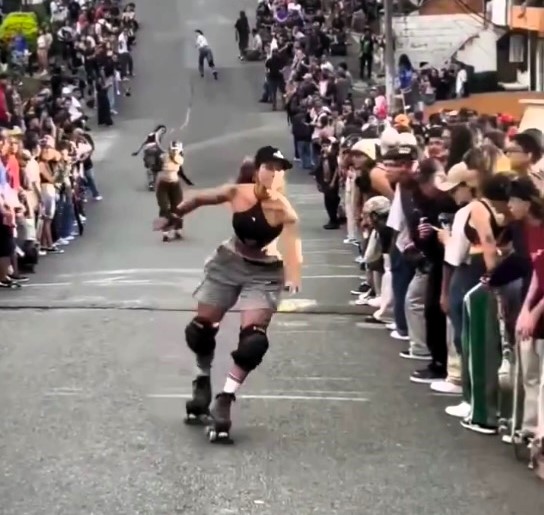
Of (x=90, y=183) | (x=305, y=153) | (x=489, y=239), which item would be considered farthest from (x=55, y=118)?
(x=489, y=239)

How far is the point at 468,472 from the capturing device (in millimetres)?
7973

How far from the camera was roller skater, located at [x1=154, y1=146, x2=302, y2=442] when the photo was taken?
882 cm

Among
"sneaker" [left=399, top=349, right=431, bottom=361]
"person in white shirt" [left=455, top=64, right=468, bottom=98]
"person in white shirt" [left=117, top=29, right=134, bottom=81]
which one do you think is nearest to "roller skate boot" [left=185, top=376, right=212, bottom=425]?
"sneaker" [left=399, top=349, right=431, bottom=361]

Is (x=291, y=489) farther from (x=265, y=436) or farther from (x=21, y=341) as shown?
(x=21, y=341)

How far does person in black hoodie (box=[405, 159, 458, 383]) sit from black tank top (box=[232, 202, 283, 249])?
5.32 ft

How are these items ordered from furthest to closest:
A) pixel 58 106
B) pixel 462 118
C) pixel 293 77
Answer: pixel 293 77
pixel 58 106
pixel 462 118

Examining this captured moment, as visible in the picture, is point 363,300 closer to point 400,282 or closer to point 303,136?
point 400,282

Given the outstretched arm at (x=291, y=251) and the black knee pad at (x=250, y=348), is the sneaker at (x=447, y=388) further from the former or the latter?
the black knee pad at (x=250, y=348)

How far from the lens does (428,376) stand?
10383 millimetres

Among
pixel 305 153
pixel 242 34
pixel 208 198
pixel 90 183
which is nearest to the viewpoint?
pixel 208 198

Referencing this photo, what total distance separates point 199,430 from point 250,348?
63 centimetres

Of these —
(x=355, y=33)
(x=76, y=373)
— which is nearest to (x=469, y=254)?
(x=76, y=373)

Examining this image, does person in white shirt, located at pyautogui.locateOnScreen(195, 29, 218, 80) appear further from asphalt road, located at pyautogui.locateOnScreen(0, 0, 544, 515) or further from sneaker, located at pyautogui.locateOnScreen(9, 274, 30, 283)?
sneaker, located at pyautogui.locateOnScreen(9, 274, 30, 283)

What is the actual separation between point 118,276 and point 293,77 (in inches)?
802
